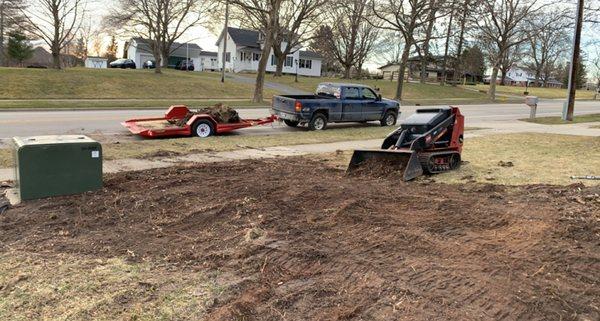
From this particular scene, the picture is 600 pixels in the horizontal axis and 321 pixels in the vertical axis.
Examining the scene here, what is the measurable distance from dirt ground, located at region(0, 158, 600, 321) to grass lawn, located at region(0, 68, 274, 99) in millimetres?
27180

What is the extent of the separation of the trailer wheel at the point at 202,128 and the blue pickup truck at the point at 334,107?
3356mm

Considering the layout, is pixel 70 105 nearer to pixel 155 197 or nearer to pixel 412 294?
pixel 155 197

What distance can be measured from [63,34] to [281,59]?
73.2ft

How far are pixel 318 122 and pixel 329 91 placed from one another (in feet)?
5.62

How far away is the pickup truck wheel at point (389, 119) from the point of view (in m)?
20.2

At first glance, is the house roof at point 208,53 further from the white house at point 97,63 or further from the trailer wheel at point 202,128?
the trailer wheel at point 202,128

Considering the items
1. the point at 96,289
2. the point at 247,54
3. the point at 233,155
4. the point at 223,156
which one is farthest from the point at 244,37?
the point at 96,289

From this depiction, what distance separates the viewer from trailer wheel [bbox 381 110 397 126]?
66.3ft

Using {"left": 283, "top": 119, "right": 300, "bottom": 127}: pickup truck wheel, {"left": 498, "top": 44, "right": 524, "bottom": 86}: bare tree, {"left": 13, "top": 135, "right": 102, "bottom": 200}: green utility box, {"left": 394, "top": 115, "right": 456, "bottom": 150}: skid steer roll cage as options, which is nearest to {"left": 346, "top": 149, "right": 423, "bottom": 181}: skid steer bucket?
{"left": 394, "top": 115, "right": 456, "bottom": 150}: skid steer roll cage

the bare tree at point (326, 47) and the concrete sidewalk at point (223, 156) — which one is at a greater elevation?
the bare tree at point (326, 47)

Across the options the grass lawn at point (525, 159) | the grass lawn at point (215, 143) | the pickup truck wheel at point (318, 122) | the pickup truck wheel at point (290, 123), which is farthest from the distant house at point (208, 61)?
the grass lawn at point (525, 159)

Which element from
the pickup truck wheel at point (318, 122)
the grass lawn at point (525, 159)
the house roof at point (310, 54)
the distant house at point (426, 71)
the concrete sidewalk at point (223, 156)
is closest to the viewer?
the grass lawn at point (525, 159)

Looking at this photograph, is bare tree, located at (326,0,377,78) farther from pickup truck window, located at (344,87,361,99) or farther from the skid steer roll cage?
the skid steer roll cage

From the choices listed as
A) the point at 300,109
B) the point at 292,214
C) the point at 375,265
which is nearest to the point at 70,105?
the point at 300,109
